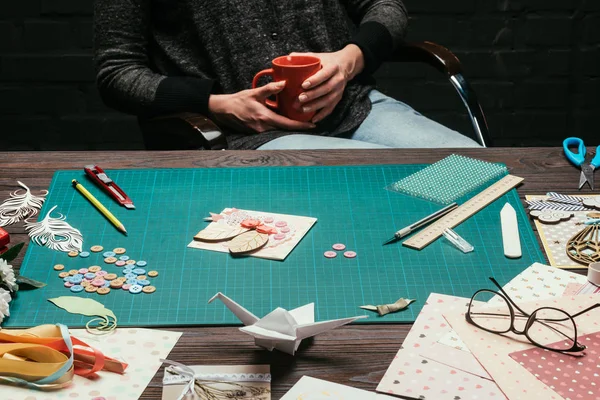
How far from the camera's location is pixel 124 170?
135 centimetres

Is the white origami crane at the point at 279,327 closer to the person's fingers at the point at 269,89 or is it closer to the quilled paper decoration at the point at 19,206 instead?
the quilled paper decoration at the point at 19,206

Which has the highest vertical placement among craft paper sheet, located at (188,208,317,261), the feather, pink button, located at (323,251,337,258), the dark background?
pink button, located at (323,251,337,258)

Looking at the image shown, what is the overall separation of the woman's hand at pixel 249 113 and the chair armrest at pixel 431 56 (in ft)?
1.20

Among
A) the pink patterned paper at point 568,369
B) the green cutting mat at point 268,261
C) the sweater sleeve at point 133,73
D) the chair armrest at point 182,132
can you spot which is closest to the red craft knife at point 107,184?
the green cutting mat at point 268,261

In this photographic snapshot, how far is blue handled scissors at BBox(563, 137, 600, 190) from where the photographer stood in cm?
130

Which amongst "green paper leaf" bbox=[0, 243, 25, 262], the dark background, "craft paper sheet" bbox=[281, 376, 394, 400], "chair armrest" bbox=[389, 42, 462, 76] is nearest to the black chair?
"chair armrest" bbox=[389, 42, 462, 76]

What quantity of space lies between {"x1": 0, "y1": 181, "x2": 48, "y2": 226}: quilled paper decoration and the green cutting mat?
25mm

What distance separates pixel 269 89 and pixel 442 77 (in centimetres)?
141

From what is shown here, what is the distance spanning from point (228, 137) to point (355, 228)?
2.32 ft

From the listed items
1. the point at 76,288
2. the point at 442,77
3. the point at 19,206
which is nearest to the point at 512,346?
the point at 76,288

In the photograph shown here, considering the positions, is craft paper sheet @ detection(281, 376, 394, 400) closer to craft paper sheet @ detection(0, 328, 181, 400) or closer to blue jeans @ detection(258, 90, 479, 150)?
craft paper sheet @ detection(0, 328, 181, 400)

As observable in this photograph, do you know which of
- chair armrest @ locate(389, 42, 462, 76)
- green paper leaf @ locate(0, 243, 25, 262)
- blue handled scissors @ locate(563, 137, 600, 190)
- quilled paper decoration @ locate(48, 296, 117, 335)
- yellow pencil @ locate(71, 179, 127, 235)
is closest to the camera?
quilled paper decoration @ locate(48, 296, 117, 335)

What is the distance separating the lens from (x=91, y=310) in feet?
3.04

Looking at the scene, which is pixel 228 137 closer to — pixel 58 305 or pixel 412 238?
pixel 412 238
